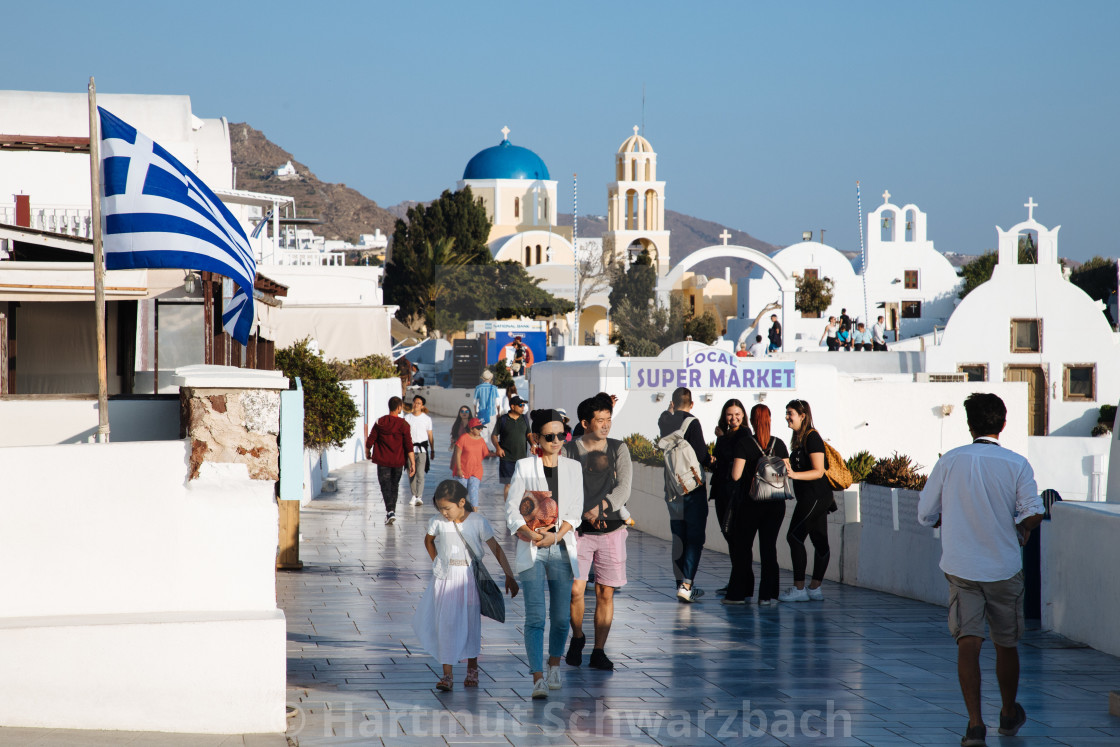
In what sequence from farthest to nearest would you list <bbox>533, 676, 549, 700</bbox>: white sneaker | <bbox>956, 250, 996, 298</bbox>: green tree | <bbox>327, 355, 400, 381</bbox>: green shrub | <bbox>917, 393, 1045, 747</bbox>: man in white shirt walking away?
1. <bbox>956, 250, 996, 298</bbox>: green tree
2. <bbox>327, 355, 400, 381</bbox>: green shrub
3. <bbox>533, 676, 549, 700</bbox>: white sneaker
4. <bbox>917, 393, 1045, 747</bbox>: man in white shirt walking away

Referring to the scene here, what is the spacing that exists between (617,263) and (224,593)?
67.1m

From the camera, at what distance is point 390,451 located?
45.1ft

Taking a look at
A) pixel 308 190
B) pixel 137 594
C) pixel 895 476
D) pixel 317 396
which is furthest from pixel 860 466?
pixel 308 190

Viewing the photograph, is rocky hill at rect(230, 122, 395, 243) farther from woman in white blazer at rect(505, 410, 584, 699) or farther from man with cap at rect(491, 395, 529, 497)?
woman in white blazer at rect(505, 410, 584, 699)

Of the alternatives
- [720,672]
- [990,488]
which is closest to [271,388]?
[720,672]

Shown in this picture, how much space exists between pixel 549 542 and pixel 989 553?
2189 mm

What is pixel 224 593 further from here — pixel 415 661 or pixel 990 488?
pixel 990 488

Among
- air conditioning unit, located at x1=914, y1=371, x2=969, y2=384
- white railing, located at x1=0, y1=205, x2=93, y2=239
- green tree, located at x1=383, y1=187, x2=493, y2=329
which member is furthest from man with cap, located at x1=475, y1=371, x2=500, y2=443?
green tree, located at x1=383, y1=187, x2=493, y2=329

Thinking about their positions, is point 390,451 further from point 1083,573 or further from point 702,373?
point 1083,573

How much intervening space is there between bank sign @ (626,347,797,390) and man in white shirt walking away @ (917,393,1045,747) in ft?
43.9

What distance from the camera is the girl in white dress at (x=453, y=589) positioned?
6.27 metres

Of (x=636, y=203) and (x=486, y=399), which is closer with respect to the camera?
(x=486, y=399)

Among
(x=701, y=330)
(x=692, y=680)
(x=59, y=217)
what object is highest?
(x=59, y=217)

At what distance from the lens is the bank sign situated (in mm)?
18891
